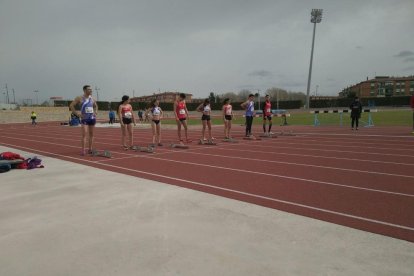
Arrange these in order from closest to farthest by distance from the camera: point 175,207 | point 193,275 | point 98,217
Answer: point 193,275, point 98,217, point 175,207

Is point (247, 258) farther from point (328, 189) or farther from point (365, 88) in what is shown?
point (365, 88)

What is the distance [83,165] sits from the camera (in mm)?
7797

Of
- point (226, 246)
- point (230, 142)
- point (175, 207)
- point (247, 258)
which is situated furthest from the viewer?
point (230, 142)

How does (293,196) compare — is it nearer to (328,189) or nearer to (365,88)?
(328,189)

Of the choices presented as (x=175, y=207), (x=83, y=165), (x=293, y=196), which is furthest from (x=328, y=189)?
(x=83, y=165)

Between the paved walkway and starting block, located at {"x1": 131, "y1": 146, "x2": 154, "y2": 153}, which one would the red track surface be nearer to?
starting block, located at {"x1": 131, "y1": 146, "x2": 154, "y2": 153}

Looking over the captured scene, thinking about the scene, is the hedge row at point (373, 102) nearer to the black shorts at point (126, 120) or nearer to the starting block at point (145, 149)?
the black shorts at point (126, 120)

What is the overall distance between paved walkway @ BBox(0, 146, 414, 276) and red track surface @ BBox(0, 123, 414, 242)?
1.49 feet

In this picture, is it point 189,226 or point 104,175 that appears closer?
point 189,226

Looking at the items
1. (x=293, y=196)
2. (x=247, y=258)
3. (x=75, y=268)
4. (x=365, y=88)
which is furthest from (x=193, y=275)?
(x=365, y=88)

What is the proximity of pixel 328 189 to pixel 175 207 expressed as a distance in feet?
8.19

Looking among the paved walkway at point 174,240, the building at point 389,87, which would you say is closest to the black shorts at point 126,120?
the paved walkway at point 174,240

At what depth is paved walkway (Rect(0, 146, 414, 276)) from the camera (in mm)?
2797

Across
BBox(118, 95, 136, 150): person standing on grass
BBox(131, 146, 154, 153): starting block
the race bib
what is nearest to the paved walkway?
the race bib
